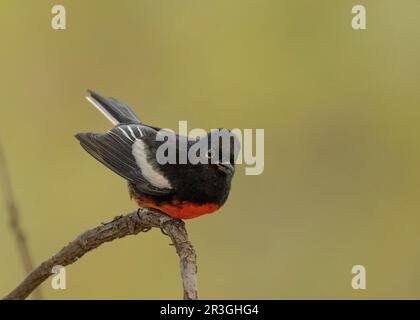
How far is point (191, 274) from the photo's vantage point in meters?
2.96

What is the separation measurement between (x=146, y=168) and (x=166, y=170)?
12 cm

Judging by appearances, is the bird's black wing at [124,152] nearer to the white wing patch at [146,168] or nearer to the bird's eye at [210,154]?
the white wing patch at [146,168]

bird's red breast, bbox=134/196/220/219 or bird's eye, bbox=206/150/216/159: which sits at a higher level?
bird's eye, bbox=206/150/216/159

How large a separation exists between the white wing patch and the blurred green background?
2.18m

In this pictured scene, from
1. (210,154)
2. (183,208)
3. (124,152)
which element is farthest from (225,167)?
(124,152)

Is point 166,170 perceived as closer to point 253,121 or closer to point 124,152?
point 124,152

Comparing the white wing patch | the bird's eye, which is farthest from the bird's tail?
the bird's eye

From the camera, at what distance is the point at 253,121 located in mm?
7059

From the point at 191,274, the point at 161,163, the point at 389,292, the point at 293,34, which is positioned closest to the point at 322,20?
the point at 293,34

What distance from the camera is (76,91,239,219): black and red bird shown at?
3.91 m

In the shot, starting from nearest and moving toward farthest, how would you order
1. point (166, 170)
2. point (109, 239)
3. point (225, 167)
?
point (109, 239) → point (225, 167) → point (166, 170)

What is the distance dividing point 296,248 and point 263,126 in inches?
43.8

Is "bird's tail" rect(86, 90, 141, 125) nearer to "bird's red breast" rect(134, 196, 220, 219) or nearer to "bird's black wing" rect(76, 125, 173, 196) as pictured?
"bird's black wing" rect(76, 125, 173, 196)

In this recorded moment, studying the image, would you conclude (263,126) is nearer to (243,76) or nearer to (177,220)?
(243,76)
